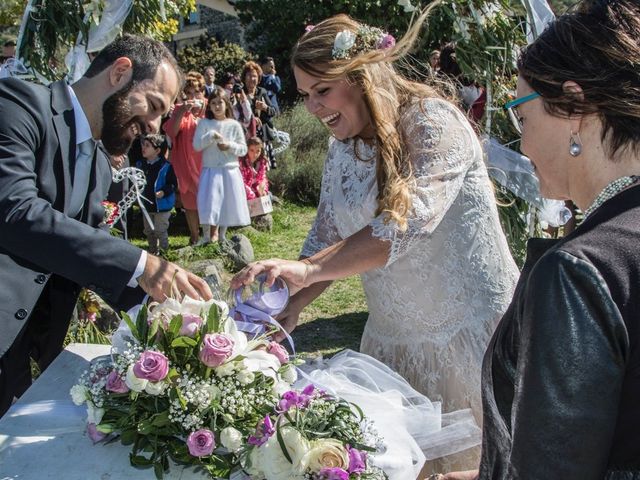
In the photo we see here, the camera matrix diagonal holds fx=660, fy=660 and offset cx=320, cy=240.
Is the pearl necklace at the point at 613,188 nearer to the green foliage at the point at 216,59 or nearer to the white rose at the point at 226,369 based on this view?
the white rose at the point at 226,369

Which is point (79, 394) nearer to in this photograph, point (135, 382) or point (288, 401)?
point (135, 382)

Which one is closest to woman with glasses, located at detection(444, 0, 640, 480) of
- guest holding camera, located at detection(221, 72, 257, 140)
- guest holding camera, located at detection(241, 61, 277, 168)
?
guest holding camera, located at detection(221, 72, 257, 140)

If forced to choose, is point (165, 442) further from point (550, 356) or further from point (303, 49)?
point (303, 49)

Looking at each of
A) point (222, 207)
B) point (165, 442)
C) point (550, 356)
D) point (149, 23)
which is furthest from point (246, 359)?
point (222, 207)

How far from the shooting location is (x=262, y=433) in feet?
5.08

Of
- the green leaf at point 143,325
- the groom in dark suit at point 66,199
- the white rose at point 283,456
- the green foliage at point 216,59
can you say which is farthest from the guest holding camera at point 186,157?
the green foliage at point 216,59

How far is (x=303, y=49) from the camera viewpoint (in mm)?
2377

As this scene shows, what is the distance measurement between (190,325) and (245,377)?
0.20 metres

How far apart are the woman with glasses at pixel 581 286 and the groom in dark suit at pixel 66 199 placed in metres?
1.18

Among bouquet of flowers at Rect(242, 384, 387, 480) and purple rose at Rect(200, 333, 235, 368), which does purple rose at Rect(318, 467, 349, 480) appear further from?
purple rose at Rect(200, 333, 235, 368)

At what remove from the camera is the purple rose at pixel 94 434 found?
1.68m

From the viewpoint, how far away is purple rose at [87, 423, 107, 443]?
5.52 feet

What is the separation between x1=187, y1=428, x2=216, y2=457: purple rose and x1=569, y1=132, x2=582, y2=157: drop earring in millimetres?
1017

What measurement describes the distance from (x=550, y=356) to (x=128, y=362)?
3.53 feet
